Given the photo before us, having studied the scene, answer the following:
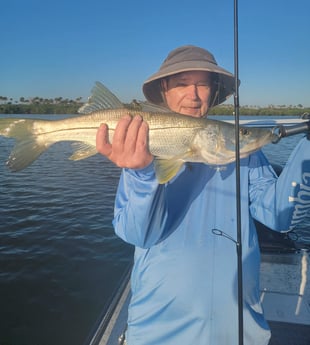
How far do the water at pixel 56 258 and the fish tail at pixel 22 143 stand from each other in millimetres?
4673

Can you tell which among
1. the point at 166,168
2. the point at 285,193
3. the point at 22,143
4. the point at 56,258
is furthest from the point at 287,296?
the point at 56,258

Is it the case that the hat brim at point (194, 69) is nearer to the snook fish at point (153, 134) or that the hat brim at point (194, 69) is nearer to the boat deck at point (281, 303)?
the snook fish at point (153, 134)

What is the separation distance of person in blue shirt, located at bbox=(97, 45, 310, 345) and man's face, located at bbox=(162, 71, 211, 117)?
58cm

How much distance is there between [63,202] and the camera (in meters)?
13.4

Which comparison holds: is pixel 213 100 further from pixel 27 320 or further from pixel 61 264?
pixel 61 264

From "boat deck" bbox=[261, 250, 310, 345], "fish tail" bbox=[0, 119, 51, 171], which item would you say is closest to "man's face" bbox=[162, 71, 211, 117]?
"fish tail" bbox=[0, 119, 51, 171]

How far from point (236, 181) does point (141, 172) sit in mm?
774

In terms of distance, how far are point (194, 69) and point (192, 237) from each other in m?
1.47

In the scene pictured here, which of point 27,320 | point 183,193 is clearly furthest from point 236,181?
point 27,320

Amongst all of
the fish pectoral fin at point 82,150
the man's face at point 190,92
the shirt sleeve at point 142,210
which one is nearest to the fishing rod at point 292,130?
the man's face at point 190,92

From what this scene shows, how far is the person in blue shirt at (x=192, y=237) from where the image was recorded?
2096 millimetres

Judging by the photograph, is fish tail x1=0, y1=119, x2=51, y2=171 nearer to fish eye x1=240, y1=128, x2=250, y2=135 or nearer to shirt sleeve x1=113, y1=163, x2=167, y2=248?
shirt sleeve x1=113, y1=163, x2=167, y2=248

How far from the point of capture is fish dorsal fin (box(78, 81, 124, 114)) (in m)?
2.82

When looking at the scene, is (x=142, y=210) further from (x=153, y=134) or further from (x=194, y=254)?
(x=153, y=134)
